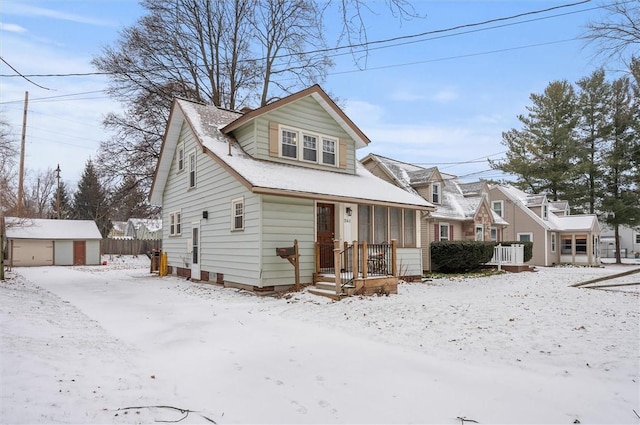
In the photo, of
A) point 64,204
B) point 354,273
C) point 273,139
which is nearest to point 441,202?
point 273,139

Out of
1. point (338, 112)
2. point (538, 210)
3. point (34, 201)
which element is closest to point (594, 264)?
point (538, 210)

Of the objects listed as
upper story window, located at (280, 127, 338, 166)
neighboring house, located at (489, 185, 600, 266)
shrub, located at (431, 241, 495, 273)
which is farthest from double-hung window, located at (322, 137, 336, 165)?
neighboring house, located at (489, 185, 600, 266)

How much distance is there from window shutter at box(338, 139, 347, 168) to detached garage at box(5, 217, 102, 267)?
2064 cm

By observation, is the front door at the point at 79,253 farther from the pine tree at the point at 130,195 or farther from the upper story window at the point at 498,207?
the upper story window at the point at 498,207

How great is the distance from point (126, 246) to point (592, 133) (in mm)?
40624

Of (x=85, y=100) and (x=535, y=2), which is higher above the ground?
(x=85, y=100)

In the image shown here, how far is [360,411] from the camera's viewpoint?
3764 millimetres

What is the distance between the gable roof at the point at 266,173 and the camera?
11039 millimetres

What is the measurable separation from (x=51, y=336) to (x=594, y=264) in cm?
3236

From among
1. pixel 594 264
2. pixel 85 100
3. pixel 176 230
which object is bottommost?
pixel 594 264

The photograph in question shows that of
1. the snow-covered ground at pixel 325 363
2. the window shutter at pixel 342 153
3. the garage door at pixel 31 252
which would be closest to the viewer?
the snow-covered ground at pixel 325 363

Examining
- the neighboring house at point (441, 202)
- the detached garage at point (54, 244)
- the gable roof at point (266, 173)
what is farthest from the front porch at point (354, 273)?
the detached garage at point (54, 244)

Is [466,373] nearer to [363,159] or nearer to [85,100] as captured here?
[363,159]

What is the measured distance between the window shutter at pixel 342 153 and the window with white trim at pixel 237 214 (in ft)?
15.1
